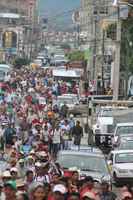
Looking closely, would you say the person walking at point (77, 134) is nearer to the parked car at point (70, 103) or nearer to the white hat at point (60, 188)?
the parked car at point (70, 103)

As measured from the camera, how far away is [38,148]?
27891 millimetres

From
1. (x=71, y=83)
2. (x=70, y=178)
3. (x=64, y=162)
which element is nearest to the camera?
(x=70, y=178)

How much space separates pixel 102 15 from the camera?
9619 cm

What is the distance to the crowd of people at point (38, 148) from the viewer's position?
14125 mm

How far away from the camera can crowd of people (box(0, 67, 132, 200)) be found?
14.1 metres

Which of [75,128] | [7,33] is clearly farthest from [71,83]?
[7,33]

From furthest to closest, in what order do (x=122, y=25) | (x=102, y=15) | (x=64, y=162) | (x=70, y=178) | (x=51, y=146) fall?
(x=102, y=15) < (x=122, y=25) < (x=51, y=146) < (x=64, y=162) < (x=70, y=178)

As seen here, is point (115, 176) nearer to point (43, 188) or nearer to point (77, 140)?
point (77, 140)

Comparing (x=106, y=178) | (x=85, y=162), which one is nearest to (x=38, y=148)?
(x=85, y=162)

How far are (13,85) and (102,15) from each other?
28.1 metres

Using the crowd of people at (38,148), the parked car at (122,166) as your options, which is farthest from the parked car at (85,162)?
the parked car at (122,166)

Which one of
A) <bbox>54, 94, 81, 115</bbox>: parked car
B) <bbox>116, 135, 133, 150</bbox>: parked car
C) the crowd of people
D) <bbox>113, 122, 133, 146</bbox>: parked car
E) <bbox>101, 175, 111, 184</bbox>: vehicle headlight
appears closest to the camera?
the crowd of people

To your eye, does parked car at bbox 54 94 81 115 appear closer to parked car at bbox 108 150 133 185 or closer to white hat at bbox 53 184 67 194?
parked car at bbox 108 150 133 185

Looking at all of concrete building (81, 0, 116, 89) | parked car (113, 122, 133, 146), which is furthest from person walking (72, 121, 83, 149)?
concrete building (81, 0, 116, 89)
